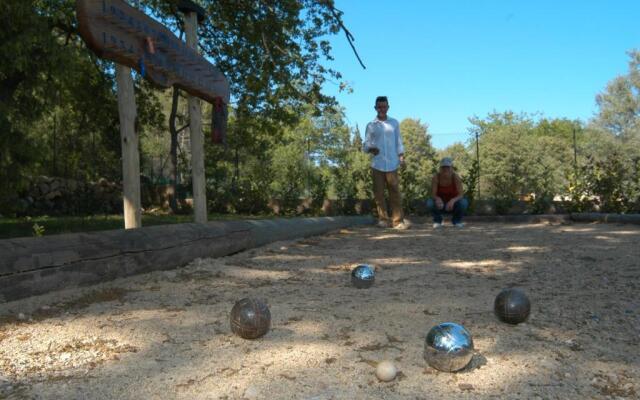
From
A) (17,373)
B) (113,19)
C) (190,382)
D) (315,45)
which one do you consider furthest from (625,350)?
(315,45)

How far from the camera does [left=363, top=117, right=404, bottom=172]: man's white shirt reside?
8.08m

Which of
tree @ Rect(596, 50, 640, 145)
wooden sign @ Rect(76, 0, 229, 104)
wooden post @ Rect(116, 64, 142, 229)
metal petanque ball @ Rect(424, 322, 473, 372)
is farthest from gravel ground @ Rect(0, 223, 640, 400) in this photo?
tree @ Rect(596, 50, 640, 145)

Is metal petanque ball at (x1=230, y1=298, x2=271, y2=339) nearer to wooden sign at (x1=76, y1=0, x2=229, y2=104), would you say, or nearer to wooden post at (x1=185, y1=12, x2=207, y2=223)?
wooden sign at (x1=76, y1=0, x2=229, y2=104)

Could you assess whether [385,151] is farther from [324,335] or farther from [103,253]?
[324,335]

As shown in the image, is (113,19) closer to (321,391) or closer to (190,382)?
(190,382)

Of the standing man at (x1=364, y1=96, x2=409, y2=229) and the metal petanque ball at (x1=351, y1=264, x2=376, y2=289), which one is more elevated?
the standing man at (x1=364, y1=96, x2=409, y2=229)

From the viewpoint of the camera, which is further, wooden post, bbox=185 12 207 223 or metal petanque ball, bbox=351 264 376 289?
wooden post, bbox=185 12 207 223

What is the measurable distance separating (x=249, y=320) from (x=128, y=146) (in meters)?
2.64

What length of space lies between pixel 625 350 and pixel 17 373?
2.58m

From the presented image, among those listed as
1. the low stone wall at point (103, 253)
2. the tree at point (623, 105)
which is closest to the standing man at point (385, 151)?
the low stone wall at point (103, 253)

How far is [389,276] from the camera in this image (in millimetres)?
3926

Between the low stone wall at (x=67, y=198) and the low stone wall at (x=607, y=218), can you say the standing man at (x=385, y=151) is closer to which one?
the low stone wall at (x=607, y=218)

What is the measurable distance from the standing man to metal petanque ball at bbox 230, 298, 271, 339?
5.79 metres

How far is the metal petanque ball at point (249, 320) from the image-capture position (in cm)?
236
